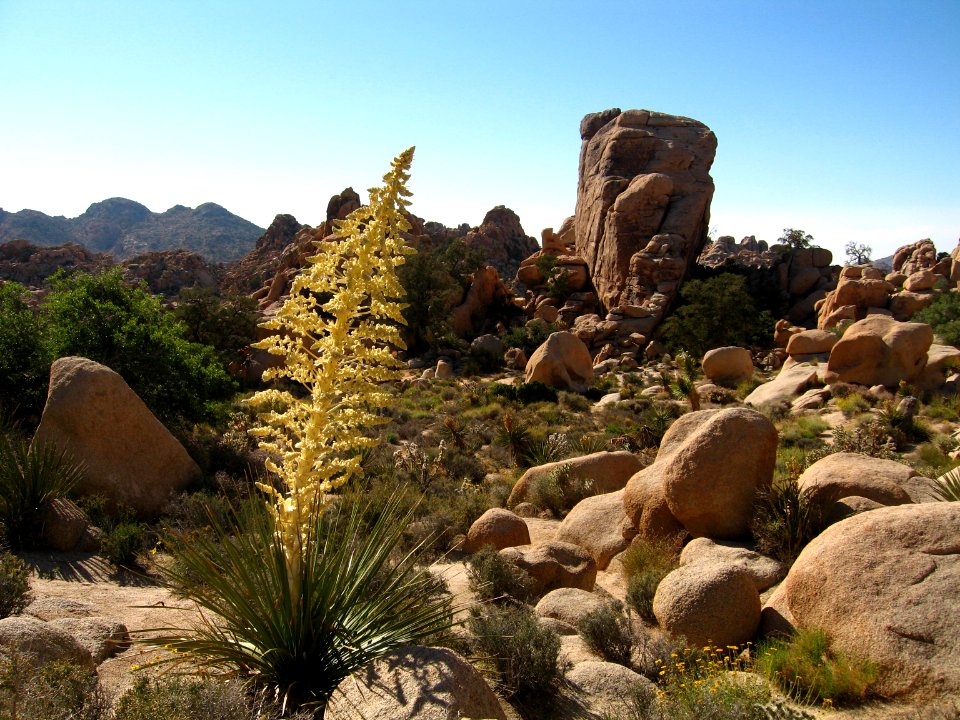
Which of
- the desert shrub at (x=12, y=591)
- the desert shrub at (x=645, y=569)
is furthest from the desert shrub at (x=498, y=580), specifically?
the desert shrub at (x=12, y=591)

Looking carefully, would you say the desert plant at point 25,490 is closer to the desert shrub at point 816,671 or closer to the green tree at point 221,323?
the desert shrub at point 816,671

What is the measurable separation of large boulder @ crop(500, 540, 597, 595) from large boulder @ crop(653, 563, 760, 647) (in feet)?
5.72

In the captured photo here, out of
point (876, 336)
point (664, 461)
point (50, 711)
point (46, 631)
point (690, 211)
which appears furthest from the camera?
point (690, 211)

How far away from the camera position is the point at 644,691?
494cm

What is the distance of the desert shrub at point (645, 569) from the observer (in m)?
7.34

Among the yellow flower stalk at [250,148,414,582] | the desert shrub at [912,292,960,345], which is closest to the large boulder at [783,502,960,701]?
the yellow flower stalk at [250,148,414,582]

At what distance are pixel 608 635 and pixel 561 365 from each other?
78.6 ft

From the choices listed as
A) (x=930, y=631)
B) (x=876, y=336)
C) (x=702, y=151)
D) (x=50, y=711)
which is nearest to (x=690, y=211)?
(x=702, y=151)

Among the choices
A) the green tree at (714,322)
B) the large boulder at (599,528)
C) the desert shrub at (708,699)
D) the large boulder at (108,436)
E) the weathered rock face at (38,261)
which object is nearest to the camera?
the desert shrub at (708,699)

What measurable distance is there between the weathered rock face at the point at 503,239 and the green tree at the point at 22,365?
2154 inches

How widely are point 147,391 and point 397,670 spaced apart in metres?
12.3

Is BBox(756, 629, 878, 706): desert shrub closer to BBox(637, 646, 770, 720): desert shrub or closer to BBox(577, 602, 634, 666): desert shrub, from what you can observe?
BBox(637, 646, 770, 720): desert shrub

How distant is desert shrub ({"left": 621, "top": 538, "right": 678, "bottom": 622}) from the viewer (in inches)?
289

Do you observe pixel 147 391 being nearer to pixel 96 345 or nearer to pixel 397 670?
pixel 96 345
